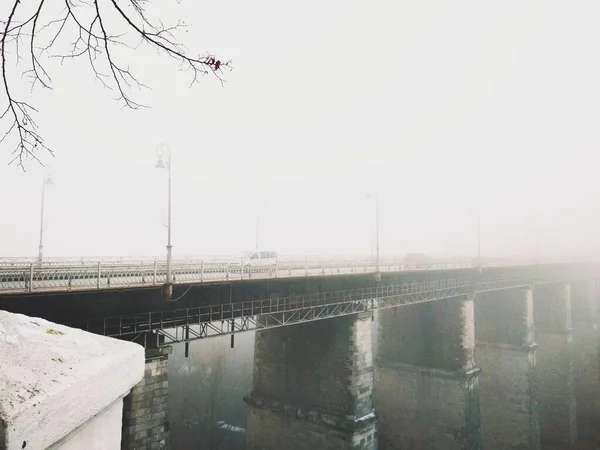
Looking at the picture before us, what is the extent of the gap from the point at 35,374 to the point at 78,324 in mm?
10717

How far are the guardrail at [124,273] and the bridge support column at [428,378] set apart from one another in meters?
6.78

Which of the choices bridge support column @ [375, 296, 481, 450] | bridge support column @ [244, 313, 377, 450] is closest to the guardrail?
bridge support column @ [244, 313, 377, 450]

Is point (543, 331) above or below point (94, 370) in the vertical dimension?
below

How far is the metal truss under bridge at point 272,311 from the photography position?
11.9 metres

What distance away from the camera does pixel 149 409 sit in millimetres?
11250

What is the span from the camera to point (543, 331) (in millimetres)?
→ 35500

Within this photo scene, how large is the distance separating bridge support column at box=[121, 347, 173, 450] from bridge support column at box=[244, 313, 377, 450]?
26.0 feet

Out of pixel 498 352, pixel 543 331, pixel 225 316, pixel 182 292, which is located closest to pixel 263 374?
pixel 225 316

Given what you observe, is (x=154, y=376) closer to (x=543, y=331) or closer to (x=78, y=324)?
(x=78, y=324)

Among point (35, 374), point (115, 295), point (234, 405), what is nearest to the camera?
point (35, 374)

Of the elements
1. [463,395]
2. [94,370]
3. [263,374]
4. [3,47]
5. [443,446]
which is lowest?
[443,446]

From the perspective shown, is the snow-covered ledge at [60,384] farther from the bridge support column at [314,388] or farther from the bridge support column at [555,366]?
A: the bridge support column at [555,366]

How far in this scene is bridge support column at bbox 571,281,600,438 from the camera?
33.9 m

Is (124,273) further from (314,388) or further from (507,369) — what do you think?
(507,369)
